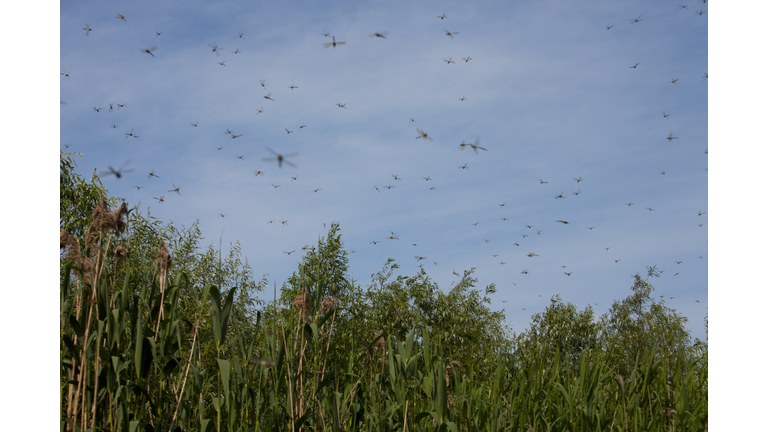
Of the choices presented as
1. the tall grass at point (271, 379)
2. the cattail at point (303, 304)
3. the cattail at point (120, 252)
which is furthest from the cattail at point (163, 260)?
the cattail at point (303, 304)

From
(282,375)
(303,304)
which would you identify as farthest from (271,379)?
(303,304)

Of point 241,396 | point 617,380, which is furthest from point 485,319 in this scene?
point 241,396

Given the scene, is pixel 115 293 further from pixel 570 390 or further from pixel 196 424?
pixel 570 390

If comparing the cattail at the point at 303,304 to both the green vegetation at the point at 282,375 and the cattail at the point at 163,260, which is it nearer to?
the green vegetation at the point at 282,375

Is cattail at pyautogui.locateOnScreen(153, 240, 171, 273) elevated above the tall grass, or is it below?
above

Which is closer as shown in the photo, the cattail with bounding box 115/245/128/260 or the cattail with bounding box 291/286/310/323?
the cattail with bounding box 115/245/128/260

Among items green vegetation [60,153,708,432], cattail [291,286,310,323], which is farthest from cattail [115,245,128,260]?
cattail [291,286,310,323]

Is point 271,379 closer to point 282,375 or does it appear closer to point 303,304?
point 282,375

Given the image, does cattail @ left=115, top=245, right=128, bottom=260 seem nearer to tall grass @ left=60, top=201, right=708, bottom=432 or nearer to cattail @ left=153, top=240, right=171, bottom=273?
tall grass @ left=60, top=201, right=708, bottom=432

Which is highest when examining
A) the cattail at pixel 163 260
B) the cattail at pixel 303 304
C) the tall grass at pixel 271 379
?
the cattail at pixel 163 260

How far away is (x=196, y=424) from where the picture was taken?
12.6 ft
